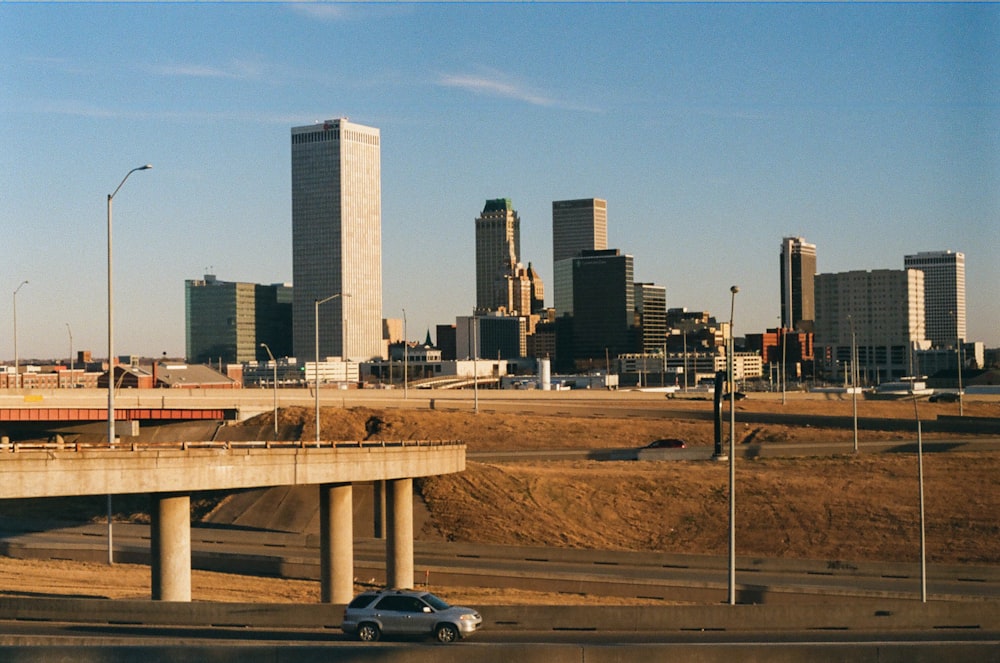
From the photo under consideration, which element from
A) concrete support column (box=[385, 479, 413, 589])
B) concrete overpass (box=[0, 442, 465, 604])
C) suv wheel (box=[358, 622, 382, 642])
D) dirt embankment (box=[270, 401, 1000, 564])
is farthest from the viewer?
dirt embankment (box=[270, 401, 1000, 564])

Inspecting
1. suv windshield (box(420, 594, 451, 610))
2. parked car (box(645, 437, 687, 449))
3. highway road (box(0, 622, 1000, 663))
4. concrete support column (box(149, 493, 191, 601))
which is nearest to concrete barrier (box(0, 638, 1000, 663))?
highway road (box(0, 622, 1000, 663))

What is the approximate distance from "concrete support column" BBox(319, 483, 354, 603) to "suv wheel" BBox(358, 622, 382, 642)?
1611cm

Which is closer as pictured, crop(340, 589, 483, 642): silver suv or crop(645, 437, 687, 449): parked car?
crop(340, 589, 483, 642): silver suv

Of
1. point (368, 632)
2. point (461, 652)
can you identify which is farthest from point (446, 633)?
point (461, 652)

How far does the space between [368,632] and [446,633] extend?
223 centimetres

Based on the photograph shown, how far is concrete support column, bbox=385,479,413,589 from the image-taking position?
57.1m

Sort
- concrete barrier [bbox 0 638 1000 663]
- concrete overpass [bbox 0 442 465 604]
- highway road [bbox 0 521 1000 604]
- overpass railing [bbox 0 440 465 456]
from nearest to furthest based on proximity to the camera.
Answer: concrete barrier [bbox 0 638 1000 663], overpass railing [bbox 0 440 465 456], concrete overpass [bbox 0 442 465 604], highway road [bbox 0 521 1000 604]

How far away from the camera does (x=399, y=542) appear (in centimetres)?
5719

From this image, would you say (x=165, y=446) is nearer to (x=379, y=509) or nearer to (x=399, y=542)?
(x=399, y=542)

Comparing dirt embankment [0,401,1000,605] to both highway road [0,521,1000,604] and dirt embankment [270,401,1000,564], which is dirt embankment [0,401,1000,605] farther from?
highway road [0,521,1000,604]

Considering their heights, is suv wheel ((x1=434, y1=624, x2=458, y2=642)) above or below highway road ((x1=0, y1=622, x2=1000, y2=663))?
below

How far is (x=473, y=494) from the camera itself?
75.8 m

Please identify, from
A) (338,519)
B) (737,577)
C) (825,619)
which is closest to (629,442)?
(737,577)

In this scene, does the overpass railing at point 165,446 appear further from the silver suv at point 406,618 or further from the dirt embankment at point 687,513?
the silver suv at point 406,618
